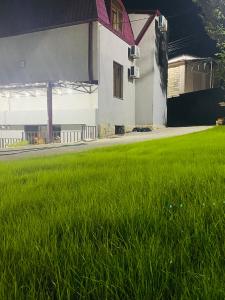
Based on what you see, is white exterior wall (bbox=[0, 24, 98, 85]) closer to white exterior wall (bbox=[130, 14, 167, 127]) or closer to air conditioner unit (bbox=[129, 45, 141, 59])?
air conditioner unit (bbox=[129, 45, 141, 59])

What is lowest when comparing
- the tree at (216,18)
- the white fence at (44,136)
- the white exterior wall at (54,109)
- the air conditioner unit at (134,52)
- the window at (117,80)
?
the white fence at (44,136)

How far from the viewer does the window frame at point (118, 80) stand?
2417cm

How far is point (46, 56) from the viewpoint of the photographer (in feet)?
76.9

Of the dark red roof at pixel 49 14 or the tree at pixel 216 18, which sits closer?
the dark red roof at pixel 49 14

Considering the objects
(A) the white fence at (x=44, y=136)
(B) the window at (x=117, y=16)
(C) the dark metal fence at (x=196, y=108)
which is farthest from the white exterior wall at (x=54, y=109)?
(C) the dark metal fence at (x=196, y=108)

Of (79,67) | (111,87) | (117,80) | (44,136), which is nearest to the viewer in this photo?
(79,67)

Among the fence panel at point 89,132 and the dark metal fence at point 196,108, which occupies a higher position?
the dark metal fence at point 196,108

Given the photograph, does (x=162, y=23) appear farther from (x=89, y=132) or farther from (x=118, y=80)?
(x=89, y=132)

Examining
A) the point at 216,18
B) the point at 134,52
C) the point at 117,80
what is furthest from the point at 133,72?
the point at 216,18

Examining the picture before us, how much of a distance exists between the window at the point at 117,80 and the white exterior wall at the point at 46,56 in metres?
2.88

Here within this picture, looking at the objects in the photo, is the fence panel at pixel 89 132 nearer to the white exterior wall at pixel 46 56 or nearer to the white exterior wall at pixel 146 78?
the white exterior wall at pixel 46 56

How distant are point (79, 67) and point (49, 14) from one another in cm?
426

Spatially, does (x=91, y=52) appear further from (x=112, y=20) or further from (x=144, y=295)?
(x=144, y=295)

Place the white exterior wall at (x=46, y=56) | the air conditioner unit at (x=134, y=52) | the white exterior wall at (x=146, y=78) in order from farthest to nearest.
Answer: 1. the white exterior wall at (x=146, y=78)
2. the air conditioner unit at (x=134, y=52)
3. the white exterior wall at (x=46, y=56)
